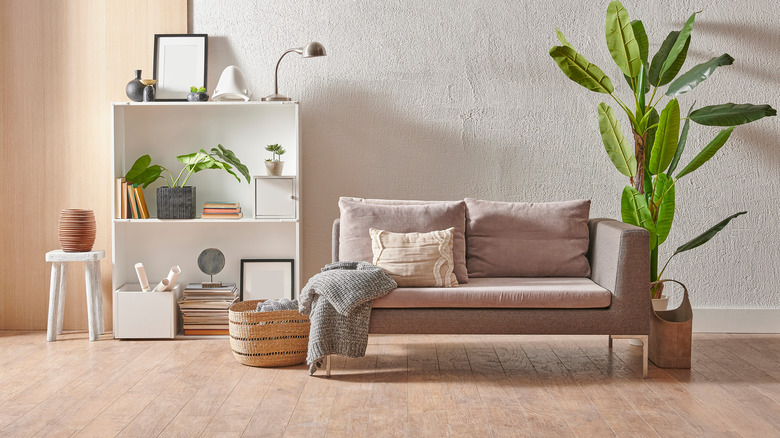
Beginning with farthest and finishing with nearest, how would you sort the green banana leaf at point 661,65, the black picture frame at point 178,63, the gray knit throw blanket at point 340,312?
the black picture frame at point 178,63
the green banana leaf at point 661,65
the gray knit throw blanket at point 340,312

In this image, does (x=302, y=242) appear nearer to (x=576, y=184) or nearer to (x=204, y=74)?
(x=204, y=74)

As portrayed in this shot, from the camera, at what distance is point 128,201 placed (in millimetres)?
4340

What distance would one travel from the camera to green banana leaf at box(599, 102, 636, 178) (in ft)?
13.6

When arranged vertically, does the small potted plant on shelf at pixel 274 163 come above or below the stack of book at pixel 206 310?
above

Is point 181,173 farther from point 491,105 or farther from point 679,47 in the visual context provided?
point 679,47

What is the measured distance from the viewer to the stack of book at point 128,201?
4320 mm

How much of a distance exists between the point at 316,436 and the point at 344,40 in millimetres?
2646

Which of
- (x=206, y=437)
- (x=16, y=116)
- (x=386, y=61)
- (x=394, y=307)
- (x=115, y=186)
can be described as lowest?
(x=206, y=437)

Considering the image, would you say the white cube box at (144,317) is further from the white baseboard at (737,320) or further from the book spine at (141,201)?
the white baseboard at (737,320)

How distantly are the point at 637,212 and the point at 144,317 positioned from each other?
275cm

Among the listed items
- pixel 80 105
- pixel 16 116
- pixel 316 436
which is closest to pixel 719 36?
pixel 316 436

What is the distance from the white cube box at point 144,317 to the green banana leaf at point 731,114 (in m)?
3.06

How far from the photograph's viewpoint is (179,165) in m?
4.61

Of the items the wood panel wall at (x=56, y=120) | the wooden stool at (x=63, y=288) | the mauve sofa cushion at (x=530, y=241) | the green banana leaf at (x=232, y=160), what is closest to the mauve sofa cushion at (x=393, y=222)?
the mauve sofa cushion at (x=530, y=241)
